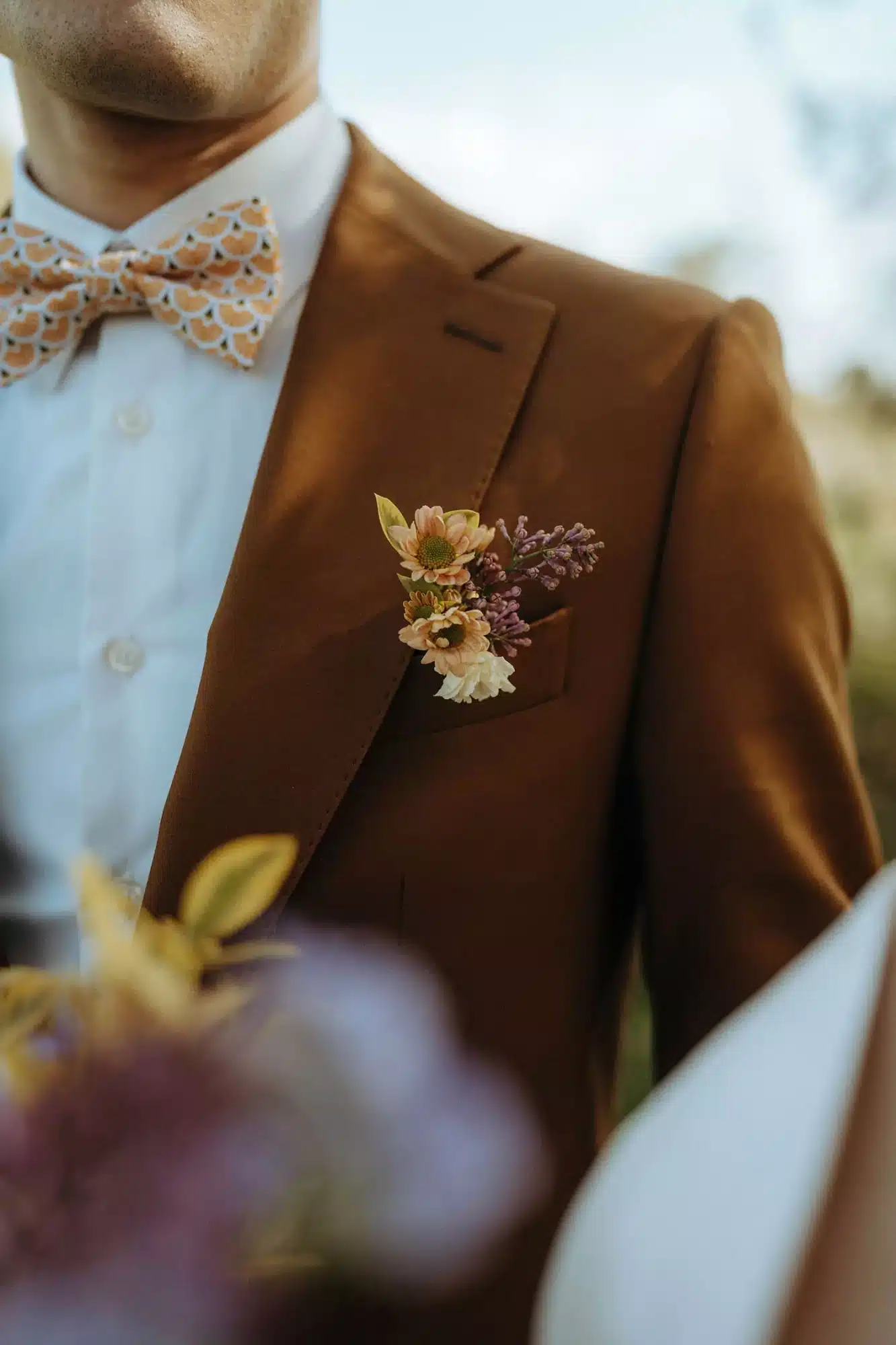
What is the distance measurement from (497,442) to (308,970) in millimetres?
796

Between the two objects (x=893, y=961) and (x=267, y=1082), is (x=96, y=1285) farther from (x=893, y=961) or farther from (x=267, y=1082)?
(x=893, y=961)

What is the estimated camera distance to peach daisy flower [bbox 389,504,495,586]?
104 centimetres

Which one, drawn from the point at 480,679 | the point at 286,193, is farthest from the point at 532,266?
the point at 480,679

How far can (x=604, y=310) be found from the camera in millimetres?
1309

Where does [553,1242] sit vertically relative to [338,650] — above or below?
below

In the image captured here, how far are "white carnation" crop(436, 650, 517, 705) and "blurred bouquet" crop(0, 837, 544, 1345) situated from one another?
1.87 ft

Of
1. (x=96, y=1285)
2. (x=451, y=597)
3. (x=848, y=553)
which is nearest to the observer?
(x=96, y=1285)

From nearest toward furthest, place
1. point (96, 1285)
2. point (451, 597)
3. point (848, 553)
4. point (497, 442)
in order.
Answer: point (96, 1285)
point (451, 597)
point (497, 442)
point (848, 553)

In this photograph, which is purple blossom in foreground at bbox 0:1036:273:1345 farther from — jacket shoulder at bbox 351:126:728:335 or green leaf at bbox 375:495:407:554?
jacket shoulder at bbox 351:126:728:335

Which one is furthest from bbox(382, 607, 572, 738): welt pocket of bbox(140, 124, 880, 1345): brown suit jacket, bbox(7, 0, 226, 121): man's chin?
bbox(7, 0, 226, 121): man's chin

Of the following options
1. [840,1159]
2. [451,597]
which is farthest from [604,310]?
[840,1159]

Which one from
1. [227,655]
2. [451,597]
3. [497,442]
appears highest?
[497,442]

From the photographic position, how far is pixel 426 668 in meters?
1.18

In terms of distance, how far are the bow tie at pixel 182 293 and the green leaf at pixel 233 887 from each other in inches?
37.4
